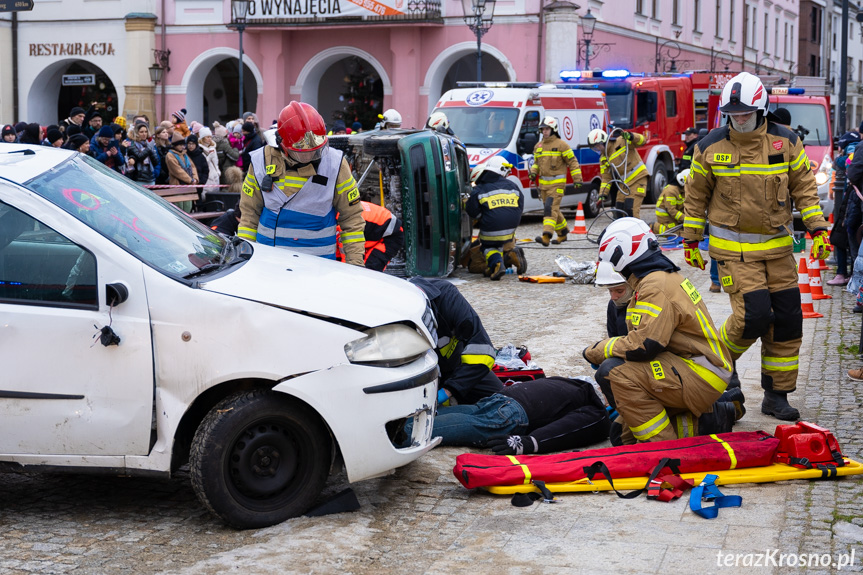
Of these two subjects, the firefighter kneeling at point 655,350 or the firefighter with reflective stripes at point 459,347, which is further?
the firefighter with reflective stripes at point 459,347

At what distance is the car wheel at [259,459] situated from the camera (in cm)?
451

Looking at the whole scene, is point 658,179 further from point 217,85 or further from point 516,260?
point 217,85

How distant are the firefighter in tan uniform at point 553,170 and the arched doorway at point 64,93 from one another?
19173 millimetres

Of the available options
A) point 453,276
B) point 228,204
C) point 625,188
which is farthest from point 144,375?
point 625,188

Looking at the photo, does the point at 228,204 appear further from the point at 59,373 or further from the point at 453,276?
the point at 59,373

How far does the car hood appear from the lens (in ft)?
15.2

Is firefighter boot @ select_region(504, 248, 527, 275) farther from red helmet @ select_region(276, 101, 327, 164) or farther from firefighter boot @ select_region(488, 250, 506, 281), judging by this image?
red helmet @ select_region(276, 101, 327, 164)

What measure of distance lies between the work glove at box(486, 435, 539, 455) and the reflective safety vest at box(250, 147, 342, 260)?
181 centimetres

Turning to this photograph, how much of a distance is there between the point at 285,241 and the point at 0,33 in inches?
1157

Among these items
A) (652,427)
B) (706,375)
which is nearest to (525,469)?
(652,427)

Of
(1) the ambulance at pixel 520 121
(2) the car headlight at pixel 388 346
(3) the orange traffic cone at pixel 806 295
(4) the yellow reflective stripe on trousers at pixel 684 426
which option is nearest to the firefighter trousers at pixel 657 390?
(4) the yellow reflective stripe on trousers at pixel 684 426

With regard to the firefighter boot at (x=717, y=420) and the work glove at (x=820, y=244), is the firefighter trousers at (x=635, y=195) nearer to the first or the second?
the work glove at (x=820, y=244)

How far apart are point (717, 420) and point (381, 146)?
285 inches

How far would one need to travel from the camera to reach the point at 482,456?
5328mm
